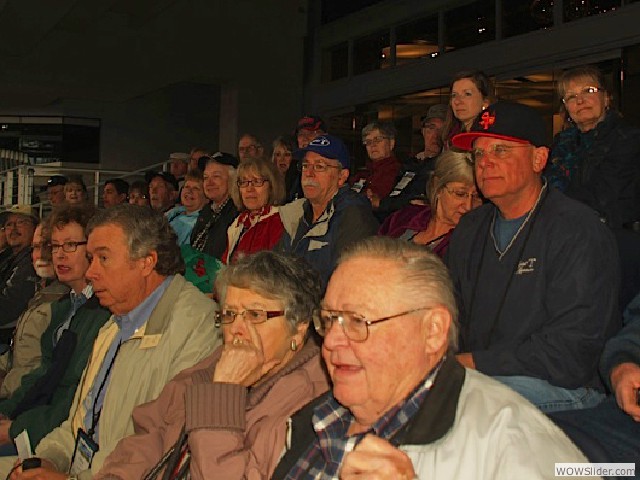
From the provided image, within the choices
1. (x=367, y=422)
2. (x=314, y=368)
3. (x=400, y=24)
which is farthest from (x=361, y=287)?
(x=400, y=24)

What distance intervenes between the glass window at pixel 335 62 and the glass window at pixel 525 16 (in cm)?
386

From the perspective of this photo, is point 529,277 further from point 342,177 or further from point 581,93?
point 342,177

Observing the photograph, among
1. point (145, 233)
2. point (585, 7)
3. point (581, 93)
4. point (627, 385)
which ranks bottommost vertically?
point (627, 385)

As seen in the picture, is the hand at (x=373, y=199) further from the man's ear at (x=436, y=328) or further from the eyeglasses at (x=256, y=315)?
the man's ear at (x=436, y=328)

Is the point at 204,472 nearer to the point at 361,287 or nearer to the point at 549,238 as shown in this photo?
the point at 361,287

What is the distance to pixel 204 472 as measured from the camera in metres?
2.20

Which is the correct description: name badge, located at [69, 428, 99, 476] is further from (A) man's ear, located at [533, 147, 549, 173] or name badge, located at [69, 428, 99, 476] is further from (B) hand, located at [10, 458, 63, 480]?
(A) man's ear, located at [533, 147, 549, 173]

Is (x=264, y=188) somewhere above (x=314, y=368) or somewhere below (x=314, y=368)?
above

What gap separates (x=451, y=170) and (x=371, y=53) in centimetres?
921

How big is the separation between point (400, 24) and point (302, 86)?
2.85 m

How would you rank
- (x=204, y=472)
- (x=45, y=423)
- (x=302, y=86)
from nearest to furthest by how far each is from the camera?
(x=204, y=472) → (x=45, y=423) → (x=302, y=86)

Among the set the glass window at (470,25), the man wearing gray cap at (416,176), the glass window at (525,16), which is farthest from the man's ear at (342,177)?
the glass window at (470,25)

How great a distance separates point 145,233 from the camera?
334cm

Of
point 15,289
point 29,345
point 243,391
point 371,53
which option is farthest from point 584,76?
point 371,53
